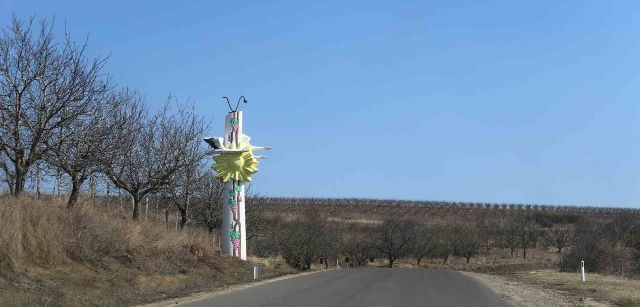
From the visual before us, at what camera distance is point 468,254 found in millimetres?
92938

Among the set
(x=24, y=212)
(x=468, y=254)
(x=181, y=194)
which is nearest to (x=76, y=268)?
(x=24, y=212)

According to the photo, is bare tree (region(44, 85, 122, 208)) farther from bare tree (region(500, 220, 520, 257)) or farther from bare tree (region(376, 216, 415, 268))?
bare tree (region(500, 220, 520, 257))

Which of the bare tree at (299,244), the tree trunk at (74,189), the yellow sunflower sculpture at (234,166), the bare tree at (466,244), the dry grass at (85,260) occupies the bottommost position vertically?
the bare tree at (466,244)

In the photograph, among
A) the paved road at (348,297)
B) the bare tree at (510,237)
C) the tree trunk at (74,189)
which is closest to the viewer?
the paved road at (348,297)

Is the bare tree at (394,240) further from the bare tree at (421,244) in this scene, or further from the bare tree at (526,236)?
the bare tree at (526,236)

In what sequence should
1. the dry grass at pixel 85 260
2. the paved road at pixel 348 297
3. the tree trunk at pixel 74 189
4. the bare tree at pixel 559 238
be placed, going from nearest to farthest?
the dry grass at pixel 85 260 < the paved road at pixel 348 297 < the tree trunk at pixel 74 189 < the bare tree at pixel 559 238

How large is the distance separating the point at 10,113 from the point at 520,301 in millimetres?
17873

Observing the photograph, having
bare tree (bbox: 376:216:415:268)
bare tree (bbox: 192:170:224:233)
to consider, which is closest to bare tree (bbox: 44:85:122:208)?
bare tree (bbox: 192:170:224:233)

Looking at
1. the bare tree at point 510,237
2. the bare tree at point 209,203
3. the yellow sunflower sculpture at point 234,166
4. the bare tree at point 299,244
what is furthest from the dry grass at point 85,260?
the bare tree at point 510,237

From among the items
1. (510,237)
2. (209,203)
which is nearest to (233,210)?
(209,203)

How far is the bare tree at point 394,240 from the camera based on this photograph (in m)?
87.2

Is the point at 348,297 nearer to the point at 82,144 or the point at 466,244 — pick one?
the point at 82,144

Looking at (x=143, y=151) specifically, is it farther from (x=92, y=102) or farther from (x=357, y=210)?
(x=357, y=210)

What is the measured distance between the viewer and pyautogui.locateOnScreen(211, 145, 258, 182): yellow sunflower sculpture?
34094 millimetres
